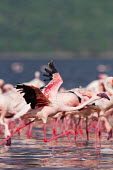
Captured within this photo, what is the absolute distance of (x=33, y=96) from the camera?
15.0m

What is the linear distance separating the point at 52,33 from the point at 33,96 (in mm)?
164140

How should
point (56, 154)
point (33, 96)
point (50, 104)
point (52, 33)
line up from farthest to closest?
point (52, 33)
point (50, 104)
point (33, 96)
point (56, 154)

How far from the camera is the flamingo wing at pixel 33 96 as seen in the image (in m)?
14.5

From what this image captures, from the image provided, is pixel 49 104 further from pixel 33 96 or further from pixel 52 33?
pixel 52 33

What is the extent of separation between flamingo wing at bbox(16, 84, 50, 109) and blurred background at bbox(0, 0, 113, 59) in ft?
499

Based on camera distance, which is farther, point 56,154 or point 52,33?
point 52,33

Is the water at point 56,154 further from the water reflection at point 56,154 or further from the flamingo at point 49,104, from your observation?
the flamingo at point 49,104

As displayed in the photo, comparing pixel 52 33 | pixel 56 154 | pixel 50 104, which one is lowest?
pixel 56 154

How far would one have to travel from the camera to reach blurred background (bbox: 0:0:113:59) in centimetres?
17062

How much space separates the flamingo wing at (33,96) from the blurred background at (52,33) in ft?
499

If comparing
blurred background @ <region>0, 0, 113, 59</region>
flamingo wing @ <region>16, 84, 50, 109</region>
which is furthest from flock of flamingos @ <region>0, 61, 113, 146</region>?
blurred background @ <region>0, 0, 113, 59</region>

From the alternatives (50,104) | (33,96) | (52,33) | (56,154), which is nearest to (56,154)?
(56,154)

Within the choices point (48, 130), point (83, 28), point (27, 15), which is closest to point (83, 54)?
point (83, 28)

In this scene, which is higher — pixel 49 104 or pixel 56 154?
pixel 49 104
